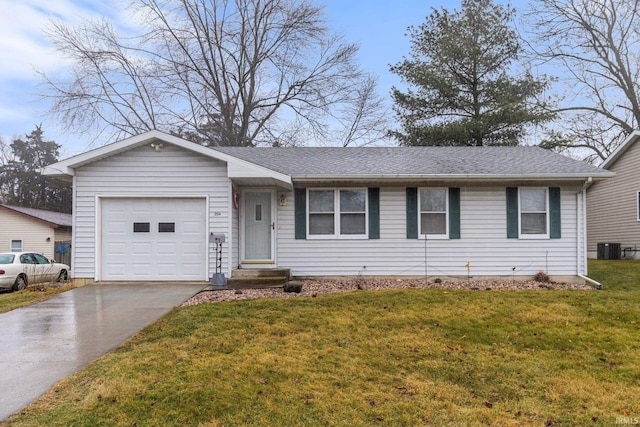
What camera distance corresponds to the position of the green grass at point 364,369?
3453mm

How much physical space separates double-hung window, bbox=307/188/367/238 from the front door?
112 centimetres

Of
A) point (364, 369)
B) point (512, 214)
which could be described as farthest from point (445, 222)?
point (364, 369)

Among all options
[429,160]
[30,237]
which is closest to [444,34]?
[429,160]

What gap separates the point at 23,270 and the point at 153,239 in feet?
19.7

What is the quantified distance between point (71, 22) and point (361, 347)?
24.7 metres

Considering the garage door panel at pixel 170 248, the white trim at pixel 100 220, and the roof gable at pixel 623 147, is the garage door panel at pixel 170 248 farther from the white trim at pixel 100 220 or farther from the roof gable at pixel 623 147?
the roof gable at pixel 623 147

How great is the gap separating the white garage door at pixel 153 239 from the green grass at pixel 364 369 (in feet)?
10.2

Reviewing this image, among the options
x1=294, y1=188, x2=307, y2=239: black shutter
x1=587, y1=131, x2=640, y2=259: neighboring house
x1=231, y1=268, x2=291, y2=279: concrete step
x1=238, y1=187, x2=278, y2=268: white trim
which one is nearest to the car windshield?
x1=238, y1=187, x2=278, y2=268: white trim

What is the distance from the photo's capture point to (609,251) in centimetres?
1681

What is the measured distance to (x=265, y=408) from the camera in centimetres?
355

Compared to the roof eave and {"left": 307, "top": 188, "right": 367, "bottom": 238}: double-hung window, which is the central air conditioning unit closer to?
the roof eave

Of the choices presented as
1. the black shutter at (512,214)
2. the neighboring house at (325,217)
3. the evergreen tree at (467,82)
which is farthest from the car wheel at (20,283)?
the evergreen tree at (467,82)

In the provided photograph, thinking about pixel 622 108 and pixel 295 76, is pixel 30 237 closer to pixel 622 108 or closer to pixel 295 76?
pixel 295 76

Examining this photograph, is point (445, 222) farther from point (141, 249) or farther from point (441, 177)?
point (141, 249)
